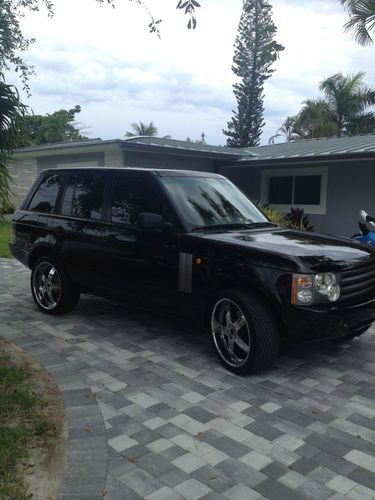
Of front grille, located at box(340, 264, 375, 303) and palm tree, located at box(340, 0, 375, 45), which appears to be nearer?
front grille, located at box(340, 264, 375, 303)

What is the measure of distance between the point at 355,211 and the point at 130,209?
940 cm

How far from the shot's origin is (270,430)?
11.3 ft

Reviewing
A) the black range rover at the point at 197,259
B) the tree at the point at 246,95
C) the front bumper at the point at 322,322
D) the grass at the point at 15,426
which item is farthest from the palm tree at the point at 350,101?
the grass at the point at 15,426

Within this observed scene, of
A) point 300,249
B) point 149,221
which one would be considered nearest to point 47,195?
point 149,221

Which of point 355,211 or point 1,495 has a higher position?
point 355,211

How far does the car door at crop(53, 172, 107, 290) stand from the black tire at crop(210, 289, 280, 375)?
1.73m

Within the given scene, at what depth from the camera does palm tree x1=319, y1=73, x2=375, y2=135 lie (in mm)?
29609

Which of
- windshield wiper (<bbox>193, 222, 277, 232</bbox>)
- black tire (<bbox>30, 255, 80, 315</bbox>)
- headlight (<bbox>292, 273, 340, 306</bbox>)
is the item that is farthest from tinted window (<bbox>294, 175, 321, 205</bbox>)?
headlight (<bbox>292, 273, 340, 306</bbox>)

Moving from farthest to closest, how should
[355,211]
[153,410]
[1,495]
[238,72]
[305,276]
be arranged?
1. [238,72]
2. [355,211]
3. [305,276]
4. [153,410]
5. [1,495]

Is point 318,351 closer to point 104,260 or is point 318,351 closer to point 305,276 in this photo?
point 305,276

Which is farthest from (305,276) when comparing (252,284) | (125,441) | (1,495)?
(1,495)

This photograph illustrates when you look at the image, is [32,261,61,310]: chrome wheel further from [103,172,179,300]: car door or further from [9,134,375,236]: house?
[9,134,375,236]: house

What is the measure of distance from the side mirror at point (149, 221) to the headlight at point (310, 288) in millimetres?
1521

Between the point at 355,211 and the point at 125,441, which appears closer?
the point at 125,441
